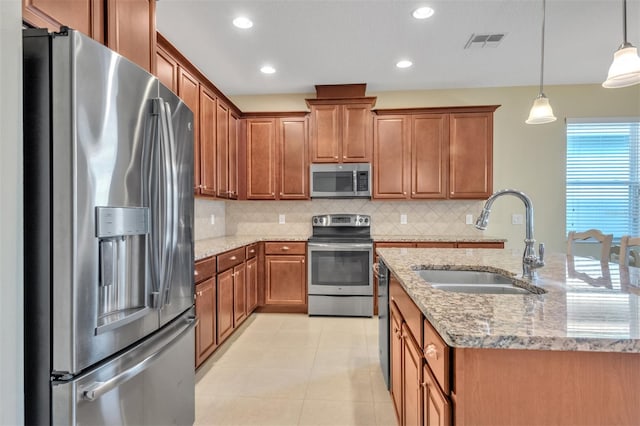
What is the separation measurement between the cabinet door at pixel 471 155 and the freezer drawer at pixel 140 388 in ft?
10.7

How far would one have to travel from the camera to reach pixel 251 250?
11.6 ft

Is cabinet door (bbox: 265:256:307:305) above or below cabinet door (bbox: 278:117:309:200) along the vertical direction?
below

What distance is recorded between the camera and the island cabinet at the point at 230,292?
8.91ft

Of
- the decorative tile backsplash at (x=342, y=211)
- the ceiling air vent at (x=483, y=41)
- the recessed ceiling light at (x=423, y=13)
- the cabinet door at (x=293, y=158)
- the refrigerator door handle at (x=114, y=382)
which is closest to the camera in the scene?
the refrigerator door handle at (x=114, y=382)

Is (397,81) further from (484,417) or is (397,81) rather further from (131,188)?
(484,417)

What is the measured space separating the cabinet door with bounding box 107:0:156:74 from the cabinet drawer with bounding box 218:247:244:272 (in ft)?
5.00

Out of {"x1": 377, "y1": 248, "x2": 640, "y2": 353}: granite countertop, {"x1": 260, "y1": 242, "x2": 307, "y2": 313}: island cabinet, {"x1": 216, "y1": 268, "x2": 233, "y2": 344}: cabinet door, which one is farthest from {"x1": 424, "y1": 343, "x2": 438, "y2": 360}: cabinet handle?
{"x1": 260, "y1": 242, "x2": 307, "y2": 313}: island cabinet

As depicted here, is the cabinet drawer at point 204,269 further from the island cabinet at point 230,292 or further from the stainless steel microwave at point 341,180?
the stainless steel microwave at point 341,180

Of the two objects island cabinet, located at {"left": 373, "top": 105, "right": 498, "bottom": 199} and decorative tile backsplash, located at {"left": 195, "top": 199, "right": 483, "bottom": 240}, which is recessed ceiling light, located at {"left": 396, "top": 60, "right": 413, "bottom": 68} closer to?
island cabinet, located at {"left": 373, "top": 105, "right": 498, "bottom": 199}

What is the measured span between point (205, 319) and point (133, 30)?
6.20ft

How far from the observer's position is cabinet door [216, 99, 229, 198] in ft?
10.9

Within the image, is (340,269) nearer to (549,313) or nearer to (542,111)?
(542,111)

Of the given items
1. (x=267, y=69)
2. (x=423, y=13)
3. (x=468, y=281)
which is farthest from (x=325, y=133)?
(x=468, y=281)

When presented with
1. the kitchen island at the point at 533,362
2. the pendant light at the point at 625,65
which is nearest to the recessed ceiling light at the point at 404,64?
the pendant light at the point at 625,65
